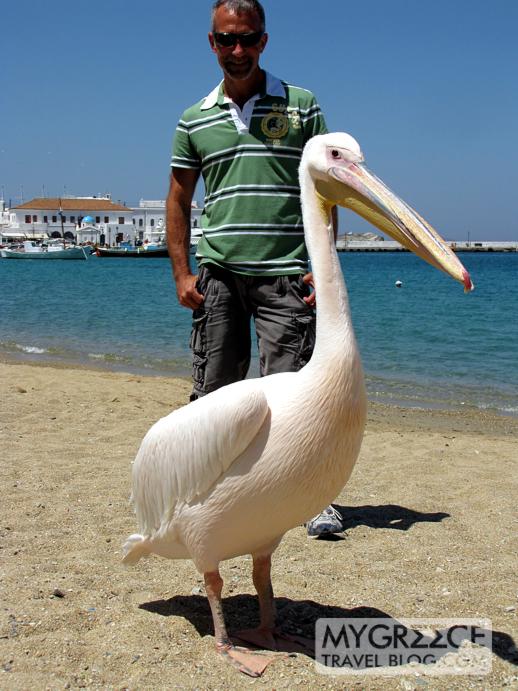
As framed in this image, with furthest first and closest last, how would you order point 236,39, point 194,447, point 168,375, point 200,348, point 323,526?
1. point 168,375
2. point 323,526
3. point 200,348
4. point 236,39
5. point 194,447

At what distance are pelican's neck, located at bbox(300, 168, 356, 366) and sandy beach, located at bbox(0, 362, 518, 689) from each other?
1.13 meters

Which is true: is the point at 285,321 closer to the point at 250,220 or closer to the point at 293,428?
the point at 250,220

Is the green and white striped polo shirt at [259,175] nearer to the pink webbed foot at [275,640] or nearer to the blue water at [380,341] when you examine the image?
the pink webbed foot at [275,640]

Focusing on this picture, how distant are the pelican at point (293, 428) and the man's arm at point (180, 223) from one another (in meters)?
1.03

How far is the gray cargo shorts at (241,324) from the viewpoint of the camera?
325 centimetres

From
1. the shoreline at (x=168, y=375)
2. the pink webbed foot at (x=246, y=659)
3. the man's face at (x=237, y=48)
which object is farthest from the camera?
the shoreline at (x=168, y=375)

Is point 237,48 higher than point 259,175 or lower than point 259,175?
higher

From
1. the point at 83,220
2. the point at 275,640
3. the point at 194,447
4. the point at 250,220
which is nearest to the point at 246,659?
the point at 275,640

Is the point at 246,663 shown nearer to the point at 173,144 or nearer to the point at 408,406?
the point at 173,144

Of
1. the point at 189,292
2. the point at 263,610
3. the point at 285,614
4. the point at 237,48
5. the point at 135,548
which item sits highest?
the point at 237,48

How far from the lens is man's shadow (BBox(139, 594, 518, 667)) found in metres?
2.68

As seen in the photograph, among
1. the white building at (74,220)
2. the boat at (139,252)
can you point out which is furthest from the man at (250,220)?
the white building at (74,220)

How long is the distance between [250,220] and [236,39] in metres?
0.78

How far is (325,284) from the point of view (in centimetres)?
235
